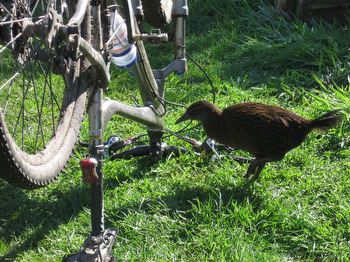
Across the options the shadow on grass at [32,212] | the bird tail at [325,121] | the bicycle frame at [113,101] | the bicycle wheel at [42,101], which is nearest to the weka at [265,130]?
the bird tail at [325,121]

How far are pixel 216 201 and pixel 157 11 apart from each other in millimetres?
1254

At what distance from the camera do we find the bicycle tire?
4137 mm

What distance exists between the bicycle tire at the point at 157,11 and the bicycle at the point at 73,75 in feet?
0.14

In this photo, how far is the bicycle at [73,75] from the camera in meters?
2.56

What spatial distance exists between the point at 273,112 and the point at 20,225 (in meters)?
1.49

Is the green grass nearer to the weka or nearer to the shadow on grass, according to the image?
the shadow on grass

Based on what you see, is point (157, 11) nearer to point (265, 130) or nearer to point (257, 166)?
point (265, 130)

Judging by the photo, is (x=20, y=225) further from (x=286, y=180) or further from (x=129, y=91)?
(x=129, y=91)

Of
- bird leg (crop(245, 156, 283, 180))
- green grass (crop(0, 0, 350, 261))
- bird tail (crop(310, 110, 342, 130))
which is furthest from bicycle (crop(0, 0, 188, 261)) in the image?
bird tail (crop(310, 110, 342, 130))

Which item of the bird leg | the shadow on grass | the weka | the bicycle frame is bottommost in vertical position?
the shadow on grass

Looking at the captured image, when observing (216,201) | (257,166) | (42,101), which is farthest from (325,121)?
(42,101)

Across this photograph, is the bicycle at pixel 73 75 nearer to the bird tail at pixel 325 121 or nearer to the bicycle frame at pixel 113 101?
the bicycle frame at pixel 113 101

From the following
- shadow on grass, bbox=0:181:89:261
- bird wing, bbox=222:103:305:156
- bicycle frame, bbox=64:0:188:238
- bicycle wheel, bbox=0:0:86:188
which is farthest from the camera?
bird wing, bbox=222:103:305:156

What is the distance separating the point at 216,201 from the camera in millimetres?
3592
